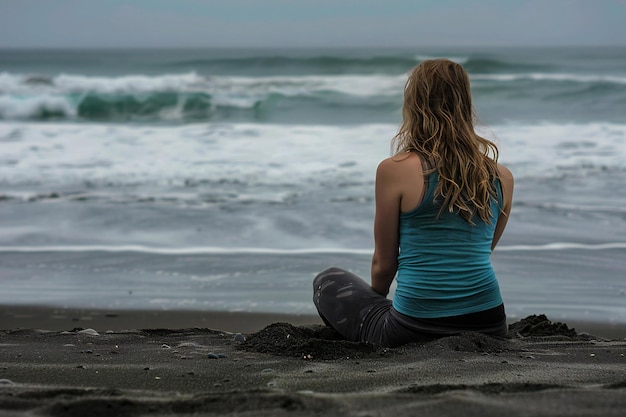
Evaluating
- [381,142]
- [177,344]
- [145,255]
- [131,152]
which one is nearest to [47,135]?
[131,152]

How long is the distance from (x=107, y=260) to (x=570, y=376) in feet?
14.2

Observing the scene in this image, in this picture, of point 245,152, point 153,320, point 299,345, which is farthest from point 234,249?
point 245,152

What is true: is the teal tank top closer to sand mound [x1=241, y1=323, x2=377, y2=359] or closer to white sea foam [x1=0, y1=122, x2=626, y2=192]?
sand mound [x1=241, y1=323, x2=377, y2=359]

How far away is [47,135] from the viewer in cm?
1523

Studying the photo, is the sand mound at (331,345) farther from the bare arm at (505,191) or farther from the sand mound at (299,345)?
the bare arm at (505,191)

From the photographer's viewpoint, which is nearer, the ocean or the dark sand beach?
the dark sand beach

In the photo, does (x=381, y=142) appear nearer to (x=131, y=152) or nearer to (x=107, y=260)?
(x=131, y=152)

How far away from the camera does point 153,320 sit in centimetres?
499

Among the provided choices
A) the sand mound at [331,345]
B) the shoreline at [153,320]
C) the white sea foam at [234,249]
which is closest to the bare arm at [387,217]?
the sand mound at [331,345]

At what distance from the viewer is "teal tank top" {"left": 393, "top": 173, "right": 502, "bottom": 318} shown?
3412 millimetres

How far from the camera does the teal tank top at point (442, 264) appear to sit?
11.2ft

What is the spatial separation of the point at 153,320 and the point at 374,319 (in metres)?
1.80

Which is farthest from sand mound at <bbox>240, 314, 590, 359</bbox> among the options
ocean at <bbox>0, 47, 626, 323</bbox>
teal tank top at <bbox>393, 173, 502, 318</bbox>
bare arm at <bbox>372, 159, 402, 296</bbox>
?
ocean at <bbox>0, 47, 626, 323</bbox>

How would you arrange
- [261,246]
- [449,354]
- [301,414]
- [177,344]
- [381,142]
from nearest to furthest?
[301,414] < [449,354] < [177,344] < [261,246] < [381,142]
